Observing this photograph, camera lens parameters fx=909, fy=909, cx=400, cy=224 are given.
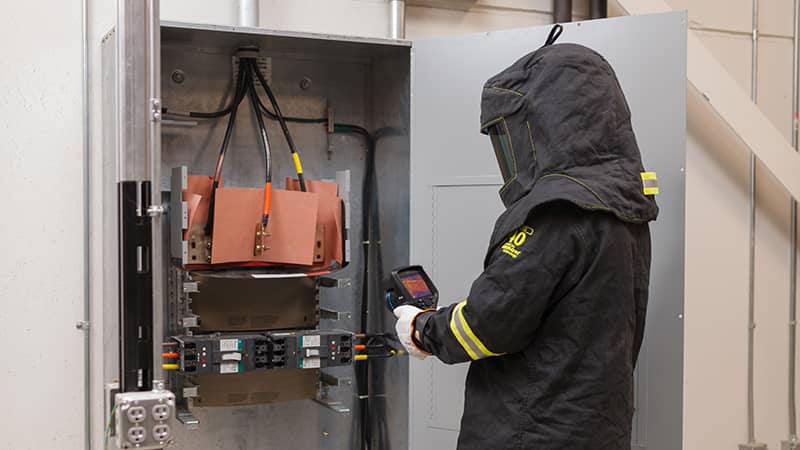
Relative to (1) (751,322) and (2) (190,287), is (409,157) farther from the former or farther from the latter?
(1) (751,322)

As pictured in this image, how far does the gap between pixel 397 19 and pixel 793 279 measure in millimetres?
1951

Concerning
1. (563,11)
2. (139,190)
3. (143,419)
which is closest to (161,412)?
(143,419)

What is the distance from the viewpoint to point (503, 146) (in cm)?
209

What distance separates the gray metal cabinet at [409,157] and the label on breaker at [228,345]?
316 millimetres

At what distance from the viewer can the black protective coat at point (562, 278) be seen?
6.15 feet

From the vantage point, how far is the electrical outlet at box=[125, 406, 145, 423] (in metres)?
1.46

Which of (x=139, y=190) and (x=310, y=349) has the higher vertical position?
(x=139, y=190)

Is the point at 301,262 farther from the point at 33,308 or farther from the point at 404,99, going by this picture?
the point at 33,308

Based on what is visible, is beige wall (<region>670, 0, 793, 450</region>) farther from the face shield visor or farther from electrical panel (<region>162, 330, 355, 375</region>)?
the face shield visor

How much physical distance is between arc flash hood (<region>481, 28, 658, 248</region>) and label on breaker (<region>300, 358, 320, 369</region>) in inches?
40.0

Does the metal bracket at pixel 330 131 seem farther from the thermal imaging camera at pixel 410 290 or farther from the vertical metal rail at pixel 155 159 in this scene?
the vertical metal rail at pixel 155 159

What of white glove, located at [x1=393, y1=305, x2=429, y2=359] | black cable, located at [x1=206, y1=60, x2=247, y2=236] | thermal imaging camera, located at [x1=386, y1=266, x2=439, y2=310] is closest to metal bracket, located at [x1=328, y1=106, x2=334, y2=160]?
black cable, located at [x1=206, y1=60, x2=247, y2=236]

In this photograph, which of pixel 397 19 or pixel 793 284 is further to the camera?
pixel 793 284

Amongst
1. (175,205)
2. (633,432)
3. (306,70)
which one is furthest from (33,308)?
(633,432)
